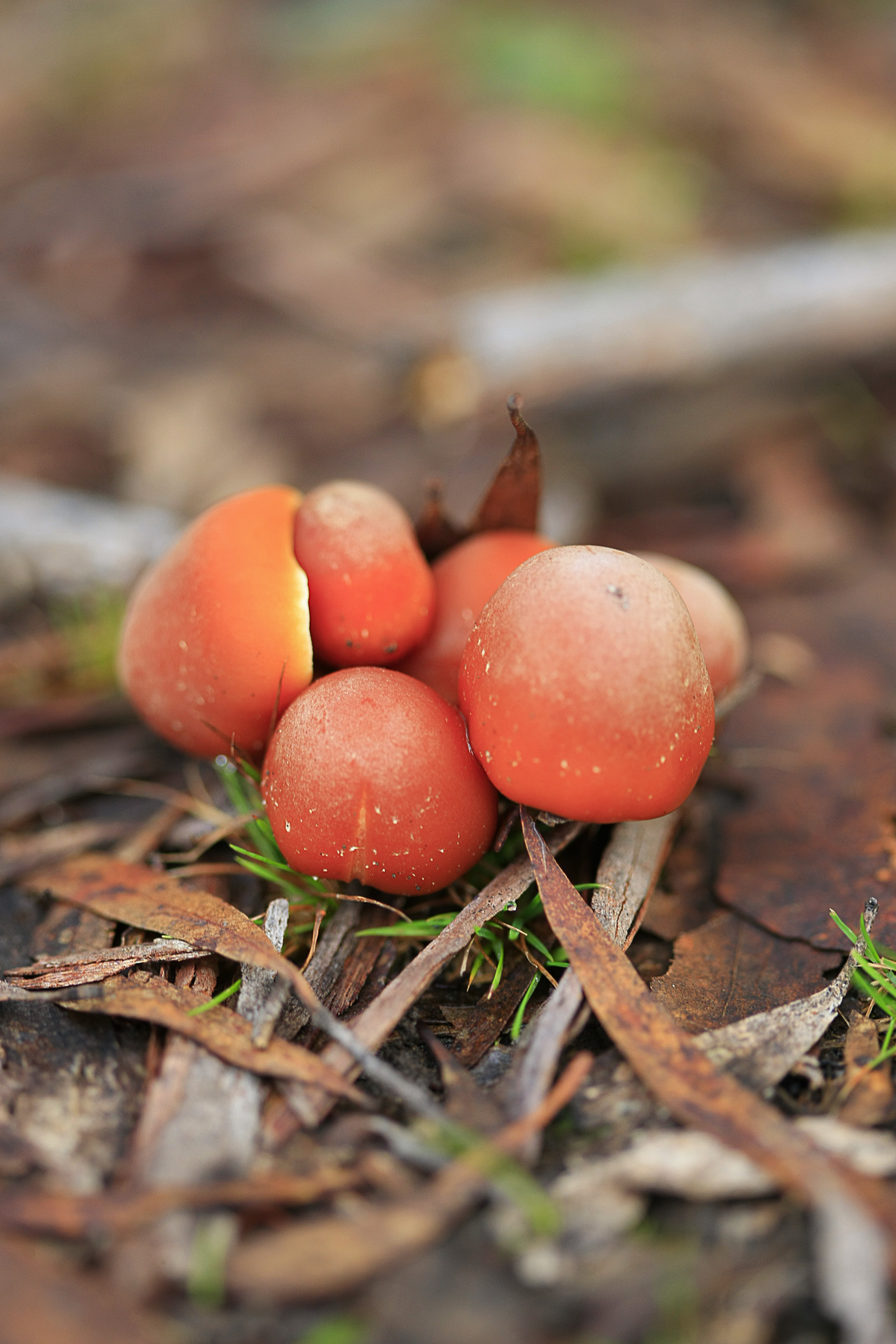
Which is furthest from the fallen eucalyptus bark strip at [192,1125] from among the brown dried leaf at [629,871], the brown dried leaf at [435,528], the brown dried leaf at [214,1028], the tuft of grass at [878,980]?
the brown dried leaf at [435,528]

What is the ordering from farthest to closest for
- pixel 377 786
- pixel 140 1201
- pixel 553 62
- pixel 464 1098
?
pixel 553 62 < pixel 377 786 < pixel 464 1098 < pixel 140 1201

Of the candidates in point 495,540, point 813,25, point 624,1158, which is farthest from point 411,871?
point 813,25

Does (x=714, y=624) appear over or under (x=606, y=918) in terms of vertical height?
over

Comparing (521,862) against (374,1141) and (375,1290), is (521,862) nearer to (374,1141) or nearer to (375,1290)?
(374,1141)

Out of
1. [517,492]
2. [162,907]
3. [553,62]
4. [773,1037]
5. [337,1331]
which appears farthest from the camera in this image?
[553,62]

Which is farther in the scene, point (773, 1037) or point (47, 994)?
point (47, 994)

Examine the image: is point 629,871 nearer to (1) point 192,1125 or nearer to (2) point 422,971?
(2) point 422,971

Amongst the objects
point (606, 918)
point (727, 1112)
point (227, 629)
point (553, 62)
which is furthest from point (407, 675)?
point (553, 62)
